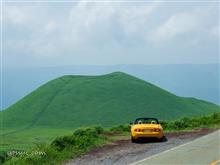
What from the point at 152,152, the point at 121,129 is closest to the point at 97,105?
the point at 121,129

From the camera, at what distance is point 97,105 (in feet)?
486

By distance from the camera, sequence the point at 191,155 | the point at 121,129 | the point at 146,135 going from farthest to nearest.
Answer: the point at 121,129 → the point at 146,135 → the point at 191,155

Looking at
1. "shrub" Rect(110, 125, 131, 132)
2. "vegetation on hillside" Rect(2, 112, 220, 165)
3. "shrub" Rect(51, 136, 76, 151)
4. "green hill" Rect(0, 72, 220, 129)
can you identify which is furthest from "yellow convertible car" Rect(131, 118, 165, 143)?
"green hill" Rect(0, 72, 220, 129)

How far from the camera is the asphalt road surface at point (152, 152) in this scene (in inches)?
661

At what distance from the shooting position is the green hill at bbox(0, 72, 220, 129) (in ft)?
456

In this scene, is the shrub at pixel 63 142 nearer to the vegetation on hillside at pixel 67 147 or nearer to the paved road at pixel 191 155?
the vegetation on hillside at pixel 67 147

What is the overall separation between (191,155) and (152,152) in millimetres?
1798

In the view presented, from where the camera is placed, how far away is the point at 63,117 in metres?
143

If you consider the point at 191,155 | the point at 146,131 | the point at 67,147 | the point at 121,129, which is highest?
the point at 146,131

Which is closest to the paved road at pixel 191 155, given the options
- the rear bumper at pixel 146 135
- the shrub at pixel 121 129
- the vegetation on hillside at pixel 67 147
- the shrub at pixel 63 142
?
the rear bumper at pixel 146 135

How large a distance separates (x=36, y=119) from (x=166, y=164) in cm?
12890

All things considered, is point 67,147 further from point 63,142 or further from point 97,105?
point 97,105

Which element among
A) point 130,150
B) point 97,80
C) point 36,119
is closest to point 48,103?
point 36,119

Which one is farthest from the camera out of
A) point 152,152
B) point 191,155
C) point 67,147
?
point 152,152
